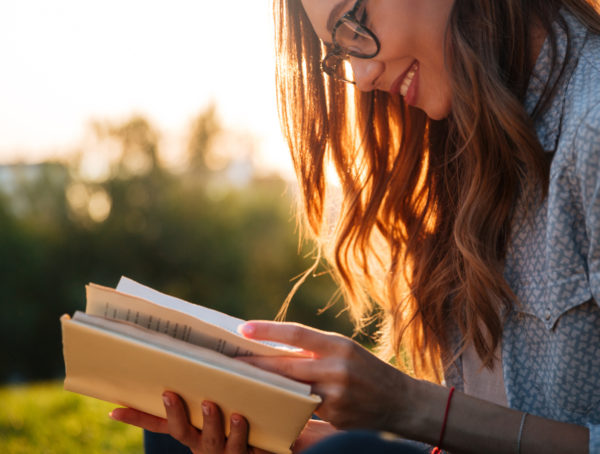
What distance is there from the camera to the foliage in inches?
1014

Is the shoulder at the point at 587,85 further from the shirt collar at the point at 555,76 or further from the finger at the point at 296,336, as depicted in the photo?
the finger at the point at 296,336

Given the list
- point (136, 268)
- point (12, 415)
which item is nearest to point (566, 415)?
point (12, 415)

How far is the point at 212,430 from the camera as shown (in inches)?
48.5

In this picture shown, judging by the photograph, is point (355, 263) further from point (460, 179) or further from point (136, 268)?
point (136, 268)

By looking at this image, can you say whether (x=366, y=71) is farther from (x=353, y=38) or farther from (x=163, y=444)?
(x=163, y=444)

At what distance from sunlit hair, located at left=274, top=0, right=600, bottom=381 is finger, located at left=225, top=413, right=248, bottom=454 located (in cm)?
64

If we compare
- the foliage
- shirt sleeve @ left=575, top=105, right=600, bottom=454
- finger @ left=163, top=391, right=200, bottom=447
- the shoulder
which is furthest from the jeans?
the foliage

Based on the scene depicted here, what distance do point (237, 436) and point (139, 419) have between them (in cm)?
30

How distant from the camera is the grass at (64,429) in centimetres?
323

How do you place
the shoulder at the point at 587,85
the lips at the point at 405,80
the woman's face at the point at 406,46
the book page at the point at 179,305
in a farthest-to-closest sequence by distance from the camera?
the lips at the point at 405,80
the woman's face at the point at 406,46
the book page at the point at 179,305
the shoulder at the point at 587,85

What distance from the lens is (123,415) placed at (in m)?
1.36

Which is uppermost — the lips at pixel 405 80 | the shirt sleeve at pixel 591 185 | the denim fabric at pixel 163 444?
the lips at pixel 405 80

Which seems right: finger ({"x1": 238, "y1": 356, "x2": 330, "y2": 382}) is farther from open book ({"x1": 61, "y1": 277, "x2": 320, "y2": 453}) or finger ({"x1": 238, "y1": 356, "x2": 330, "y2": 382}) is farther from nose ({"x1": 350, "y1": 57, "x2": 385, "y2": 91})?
nose ({"x1": 350, "y1": 57, "x2": 385, "y2": 91})

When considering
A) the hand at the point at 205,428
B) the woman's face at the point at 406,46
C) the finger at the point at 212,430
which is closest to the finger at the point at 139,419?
the hand at the point at 205,428
